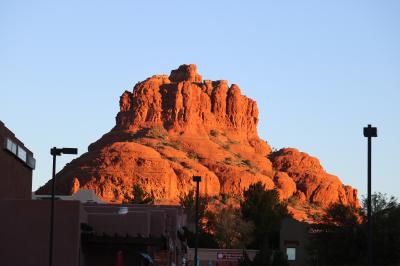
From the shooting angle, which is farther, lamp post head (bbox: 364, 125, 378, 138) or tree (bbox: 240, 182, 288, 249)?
tree (bbox: 240, 182, 288, 249)

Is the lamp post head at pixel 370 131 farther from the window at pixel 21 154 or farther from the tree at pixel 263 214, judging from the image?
the tree at pixel 263 214

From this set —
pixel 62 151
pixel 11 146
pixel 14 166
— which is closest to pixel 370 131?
pixel 62 151

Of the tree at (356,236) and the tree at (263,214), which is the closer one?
the tree at (356,236)

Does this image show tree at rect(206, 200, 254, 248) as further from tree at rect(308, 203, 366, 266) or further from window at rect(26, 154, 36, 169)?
tree at rect(308, 203, 366, 266)

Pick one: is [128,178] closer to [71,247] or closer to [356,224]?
[356,224]

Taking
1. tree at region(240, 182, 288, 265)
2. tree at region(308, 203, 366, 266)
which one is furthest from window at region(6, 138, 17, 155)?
tree at region(240, 182, 288, 265)

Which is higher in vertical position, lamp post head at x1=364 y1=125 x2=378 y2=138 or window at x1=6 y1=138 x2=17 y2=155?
window at x1=6 y1=138 x2=17 y2=155

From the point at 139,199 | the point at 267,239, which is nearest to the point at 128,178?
the point at 139,199

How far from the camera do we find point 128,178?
186 metres

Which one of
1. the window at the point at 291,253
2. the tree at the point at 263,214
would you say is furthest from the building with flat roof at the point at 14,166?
the tree at the point at 263,214

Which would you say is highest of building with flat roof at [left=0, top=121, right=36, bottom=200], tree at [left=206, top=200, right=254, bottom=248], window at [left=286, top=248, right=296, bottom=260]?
building with flat roof at [left=0, top=121, right=36, bottom=200]

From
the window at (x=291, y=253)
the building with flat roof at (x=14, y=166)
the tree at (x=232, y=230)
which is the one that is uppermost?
the building with flat roof at (x=14, y=166)

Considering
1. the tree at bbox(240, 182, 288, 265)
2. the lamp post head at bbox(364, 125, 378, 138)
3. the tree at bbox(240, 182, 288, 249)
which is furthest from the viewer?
the tree at bbox(240, 182, 288, 249)

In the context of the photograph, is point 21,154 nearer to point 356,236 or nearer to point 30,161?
point 30,161
